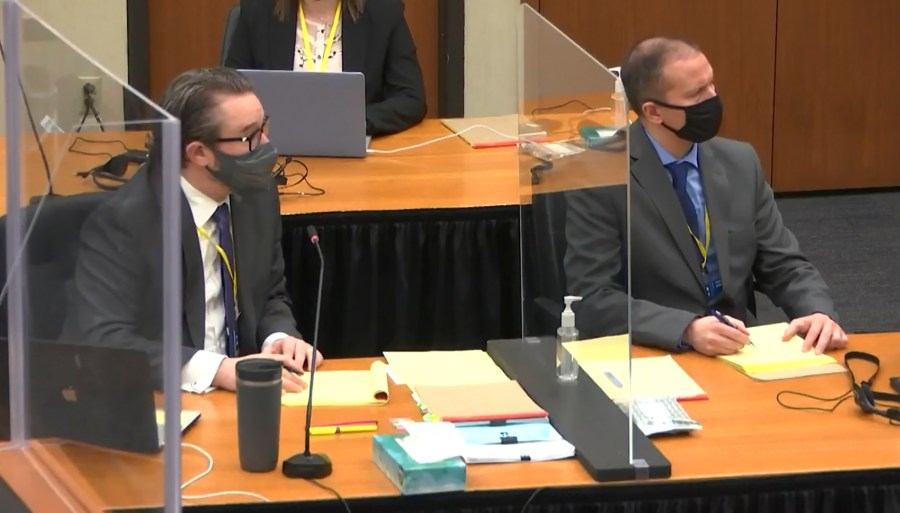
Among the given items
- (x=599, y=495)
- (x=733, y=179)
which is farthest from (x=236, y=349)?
(x=733, y=179)

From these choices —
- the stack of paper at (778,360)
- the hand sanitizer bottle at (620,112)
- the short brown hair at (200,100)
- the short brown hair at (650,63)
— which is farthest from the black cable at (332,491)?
the short brown hair at (650,63)

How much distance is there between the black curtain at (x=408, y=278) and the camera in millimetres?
3947

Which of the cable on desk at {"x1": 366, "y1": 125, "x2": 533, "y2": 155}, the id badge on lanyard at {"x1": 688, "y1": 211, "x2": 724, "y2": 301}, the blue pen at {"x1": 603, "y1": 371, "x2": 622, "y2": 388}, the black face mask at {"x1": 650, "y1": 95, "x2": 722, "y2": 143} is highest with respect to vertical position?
the black face mask at {"x1": 650, "y1": 95, "x2": 722, "y2": 143}

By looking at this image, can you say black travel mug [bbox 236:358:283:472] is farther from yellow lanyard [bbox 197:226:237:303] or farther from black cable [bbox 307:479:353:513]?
yellow lanyard [bbox 197:226:237:303]

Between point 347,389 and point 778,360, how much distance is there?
91 cm

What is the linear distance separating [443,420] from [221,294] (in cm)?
72

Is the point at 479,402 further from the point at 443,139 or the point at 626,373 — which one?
the point at 443,139

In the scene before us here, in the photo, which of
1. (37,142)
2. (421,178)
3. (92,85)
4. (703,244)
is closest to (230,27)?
(421,178)

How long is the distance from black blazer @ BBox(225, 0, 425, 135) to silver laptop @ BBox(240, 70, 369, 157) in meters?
0.31

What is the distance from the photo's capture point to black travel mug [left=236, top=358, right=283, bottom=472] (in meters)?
2.30

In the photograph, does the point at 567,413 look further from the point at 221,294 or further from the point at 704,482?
the point at 221,294

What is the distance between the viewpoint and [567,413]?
257 cm

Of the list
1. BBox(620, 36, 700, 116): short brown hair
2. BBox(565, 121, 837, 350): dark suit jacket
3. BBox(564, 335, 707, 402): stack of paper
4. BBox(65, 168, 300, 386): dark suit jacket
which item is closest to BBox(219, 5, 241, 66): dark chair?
BBox(620, 36, 700, 116): short brown hair

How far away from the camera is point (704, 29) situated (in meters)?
6.85
